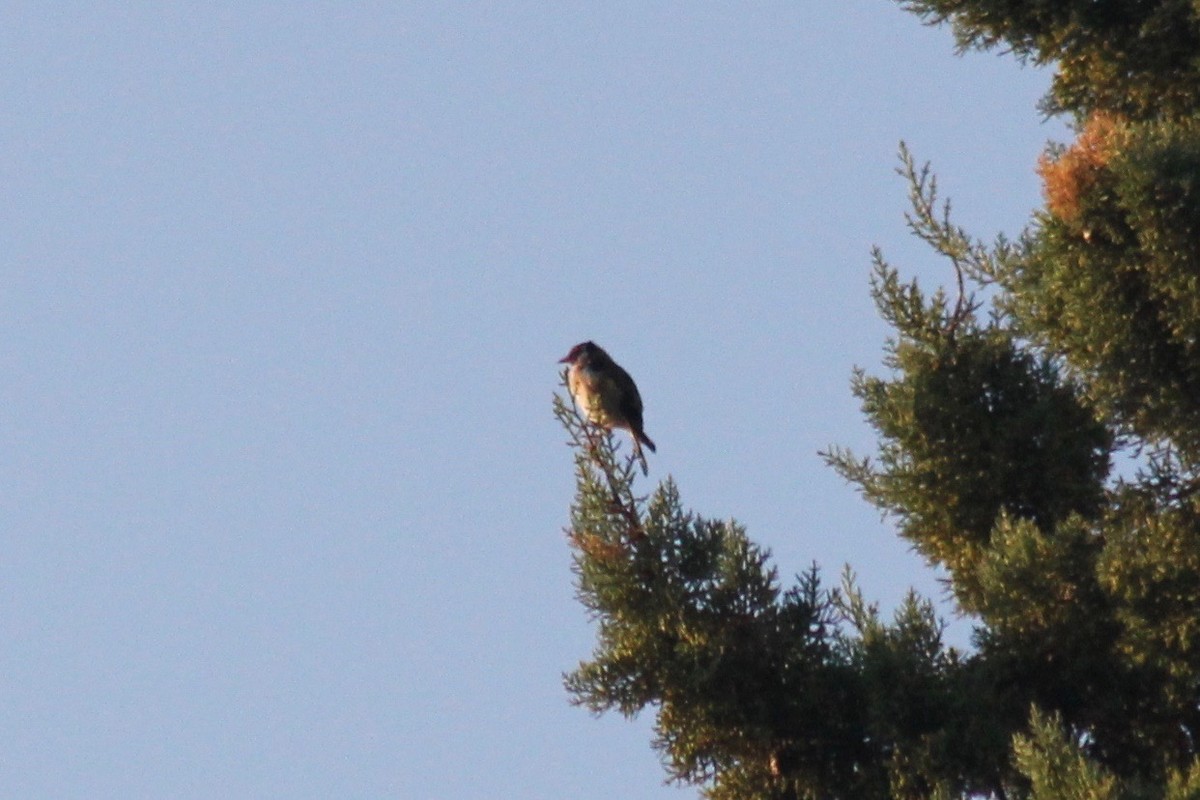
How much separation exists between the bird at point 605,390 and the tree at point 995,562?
3.58 meters

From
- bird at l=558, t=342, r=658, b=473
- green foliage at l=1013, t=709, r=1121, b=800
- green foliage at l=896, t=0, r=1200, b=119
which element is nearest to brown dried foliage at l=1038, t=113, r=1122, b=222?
green foliage at l=896, t=0, r=1200, b=119

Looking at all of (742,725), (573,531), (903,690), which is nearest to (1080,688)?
(903,690)

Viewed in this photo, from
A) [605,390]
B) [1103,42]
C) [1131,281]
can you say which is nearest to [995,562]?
[1131,281]

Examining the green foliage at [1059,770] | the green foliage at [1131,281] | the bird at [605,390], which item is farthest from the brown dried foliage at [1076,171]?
the bird at [605,390]

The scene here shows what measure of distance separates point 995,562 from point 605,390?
443 cm

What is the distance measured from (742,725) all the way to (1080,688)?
1044mm

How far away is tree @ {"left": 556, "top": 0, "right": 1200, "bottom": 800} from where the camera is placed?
552cm

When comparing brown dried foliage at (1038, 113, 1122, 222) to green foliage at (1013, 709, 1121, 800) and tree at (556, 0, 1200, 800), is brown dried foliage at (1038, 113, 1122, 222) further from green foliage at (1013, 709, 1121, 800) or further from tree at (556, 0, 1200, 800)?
green foliage at (1013, 709, 1121, 800)

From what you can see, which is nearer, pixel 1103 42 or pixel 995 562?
pixel 995 562

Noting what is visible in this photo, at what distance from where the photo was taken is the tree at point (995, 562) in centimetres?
552

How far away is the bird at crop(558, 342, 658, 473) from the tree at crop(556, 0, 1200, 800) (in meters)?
3.58

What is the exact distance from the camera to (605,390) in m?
9.91

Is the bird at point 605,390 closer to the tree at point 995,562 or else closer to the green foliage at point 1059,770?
the tree at point 995,562

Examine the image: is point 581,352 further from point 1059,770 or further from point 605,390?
point 1059,770
